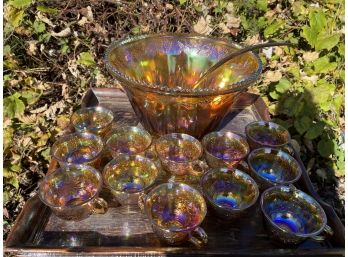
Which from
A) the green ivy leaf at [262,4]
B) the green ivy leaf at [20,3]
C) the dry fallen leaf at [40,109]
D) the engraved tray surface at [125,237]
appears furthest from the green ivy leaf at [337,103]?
the green ivy leaf at [20,3]

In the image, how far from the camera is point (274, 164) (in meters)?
1.04

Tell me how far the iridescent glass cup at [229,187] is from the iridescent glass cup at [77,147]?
1.02 ft

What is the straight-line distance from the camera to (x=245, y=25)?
2023mm

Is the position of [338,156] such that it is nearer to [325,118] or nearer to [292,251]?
[325,118]

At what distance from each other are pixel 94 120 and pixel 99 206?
0.37m

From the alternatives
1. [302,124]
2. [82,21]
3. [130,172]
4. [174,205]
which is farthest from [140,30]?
[174,205]

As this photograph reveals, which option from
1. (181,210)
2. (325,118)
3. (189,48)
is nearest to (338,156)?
(325,118)

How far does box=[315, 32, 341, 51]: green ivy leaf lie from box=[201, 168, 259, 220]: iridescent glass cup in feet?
3.64

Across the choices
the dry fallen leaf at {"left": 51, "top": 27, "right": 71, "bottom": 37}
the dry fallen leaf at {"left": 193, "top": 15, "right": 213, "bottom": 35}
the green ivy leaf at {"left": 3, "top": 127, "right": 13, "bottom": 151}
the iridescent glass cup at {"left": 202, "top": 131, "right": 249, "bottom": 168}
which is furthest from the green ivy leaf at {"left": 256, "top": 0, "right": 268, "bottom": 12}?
the green ivy leaf at {"left": 3, "top": 127, "right": 13, "bottom": 151}

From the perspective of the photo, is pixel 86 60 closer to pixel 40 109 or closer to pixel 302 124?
pixel 40 109

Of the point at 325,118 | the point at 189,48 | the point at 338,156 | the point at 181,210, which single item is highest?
the point at 189,48

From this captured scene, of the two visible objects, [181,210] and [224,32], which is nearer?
[181,210]

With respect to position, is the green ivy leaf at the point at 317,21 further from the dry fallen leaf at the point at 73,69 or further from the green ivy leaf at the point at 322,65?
the dry fallen leaf at the point at 73,69

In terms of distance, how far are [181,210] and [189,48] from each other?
1.81 feet
